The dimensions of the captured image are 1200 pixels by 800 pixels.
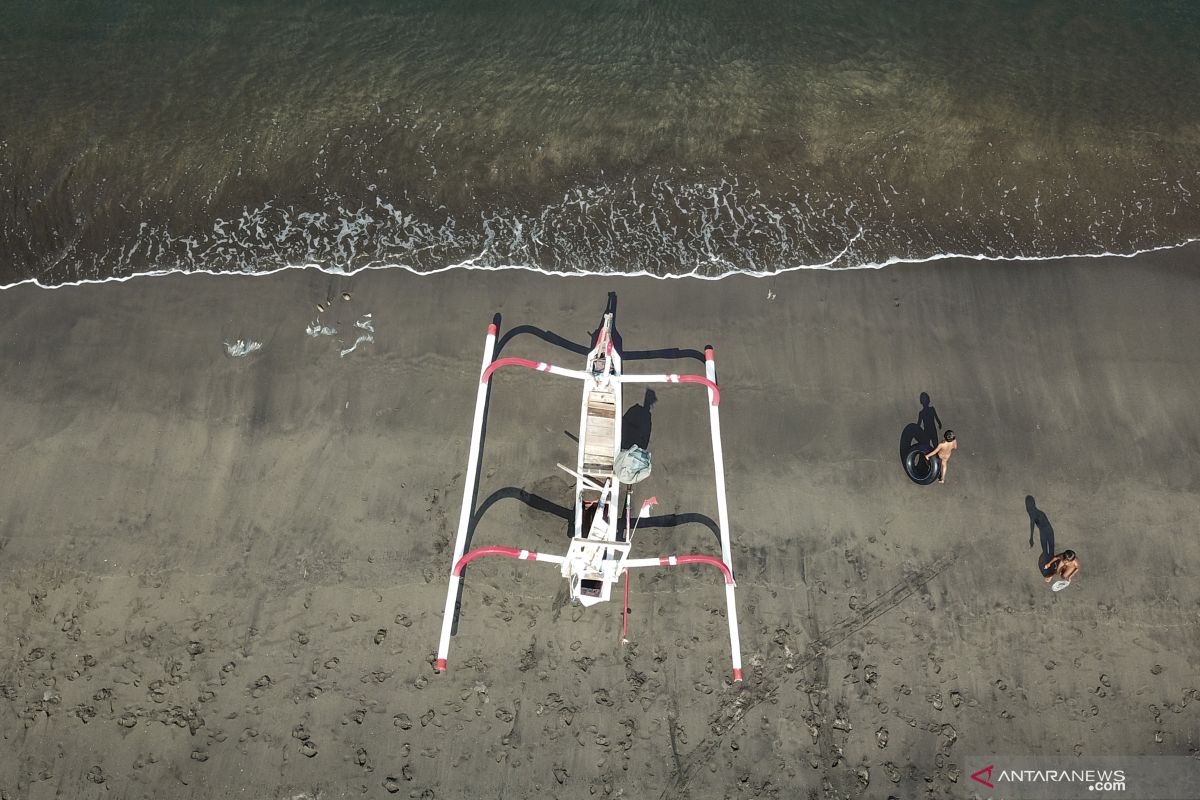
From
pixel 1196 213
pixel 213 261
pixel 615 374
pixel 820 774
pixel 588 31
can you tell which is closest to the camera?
pixel 820 774

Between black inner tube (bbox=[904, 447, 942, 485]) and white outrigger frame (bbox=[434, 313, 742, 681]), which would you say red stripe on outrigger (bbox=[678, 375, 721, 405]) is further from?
black inner tube (bbox=[904, 447, 942, 485])

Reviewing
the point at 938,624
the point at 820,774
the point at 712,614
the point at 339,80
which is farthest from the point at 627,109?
the point at 820,774

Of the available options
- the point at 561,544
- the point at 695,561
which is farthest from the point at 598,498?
the point at 695,561

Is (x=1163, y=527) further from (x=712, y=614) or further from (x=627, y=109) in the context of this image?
(x=627, y=109)

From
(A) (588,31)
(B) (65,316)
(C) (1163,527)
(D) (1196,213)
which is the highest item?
(A) (588,31)

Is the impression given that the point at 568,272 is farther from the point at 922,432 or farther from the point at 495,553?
the point at 922,432

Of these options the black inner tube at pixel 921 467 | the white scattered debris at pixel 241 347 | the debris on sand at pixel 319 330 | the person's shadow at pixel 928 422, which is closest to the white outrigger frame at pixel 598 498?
the debris on sand at pixel 319 330

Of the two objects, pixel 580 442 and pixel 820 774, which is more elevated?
pixel 580 442

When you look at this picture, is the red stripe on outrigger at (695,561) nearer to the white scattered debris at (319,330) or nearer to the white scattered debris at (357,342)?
the white scattered debris at (357,342)
